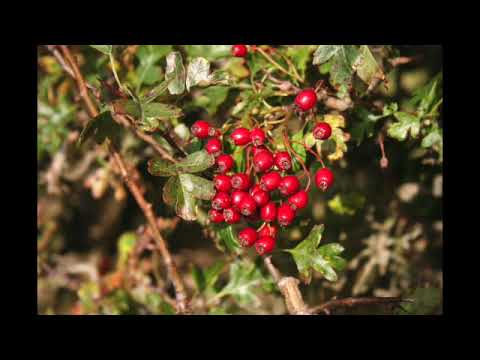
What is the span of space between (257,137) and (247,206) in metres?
0.25

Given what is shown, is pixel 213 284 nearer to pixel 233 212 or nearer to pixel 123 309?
pixel 123 309

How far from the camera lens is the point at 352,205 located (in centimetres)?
256

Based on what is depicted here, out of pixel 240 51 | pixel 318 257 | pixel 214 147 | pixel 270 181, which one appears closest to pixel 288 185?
pixel 270 181

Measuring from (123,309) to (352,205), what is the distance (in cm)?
124

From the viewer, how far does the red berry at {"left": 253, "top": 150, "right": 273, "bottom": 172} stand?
5.73 feet

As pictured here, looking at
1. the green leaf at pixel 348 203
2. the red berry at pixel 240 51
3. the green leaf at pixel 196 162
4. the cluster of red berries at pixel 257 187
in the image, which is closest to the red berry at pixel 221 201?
the cluster of red berries at pixel 257 187

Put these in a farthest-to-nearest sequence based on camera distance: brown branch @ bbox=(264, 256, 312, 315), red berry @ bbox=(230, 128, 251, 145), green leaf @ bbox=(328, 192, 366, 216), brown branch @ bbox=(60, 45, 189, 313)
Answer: green leaf @ bbox=(328, 192, 366, 216), brown branch @ bbox=(60, 45, 189, 313), brown branch @ bbox=(264, 256, 312, 315), red berry @ bbox=(230, 128, 251, 145)

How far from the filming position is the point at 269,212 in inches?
70.7

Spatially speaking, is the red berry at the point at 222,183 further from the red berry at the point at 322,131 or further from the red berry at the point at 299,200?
the red berry at the point at 322,131

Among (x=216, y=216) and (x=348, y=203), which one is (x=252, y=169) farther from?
(x=348, y=203)

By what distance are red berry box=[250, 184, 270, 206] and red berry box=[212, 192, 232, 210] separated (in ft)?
0.27

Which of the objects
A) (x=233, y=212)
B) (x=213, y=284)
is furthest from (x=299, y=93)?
(x=213, y=284)

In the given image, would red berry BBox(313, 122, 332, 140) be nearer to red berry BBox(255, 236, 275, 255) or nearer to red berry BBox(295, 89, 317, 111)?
red berry BBox(295, 89, 317, 111)

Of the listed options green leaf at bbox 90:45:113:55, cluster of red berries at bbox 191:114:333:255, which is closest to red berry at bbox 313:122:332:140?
cluster of red berries at bbox 191:114:333:255
